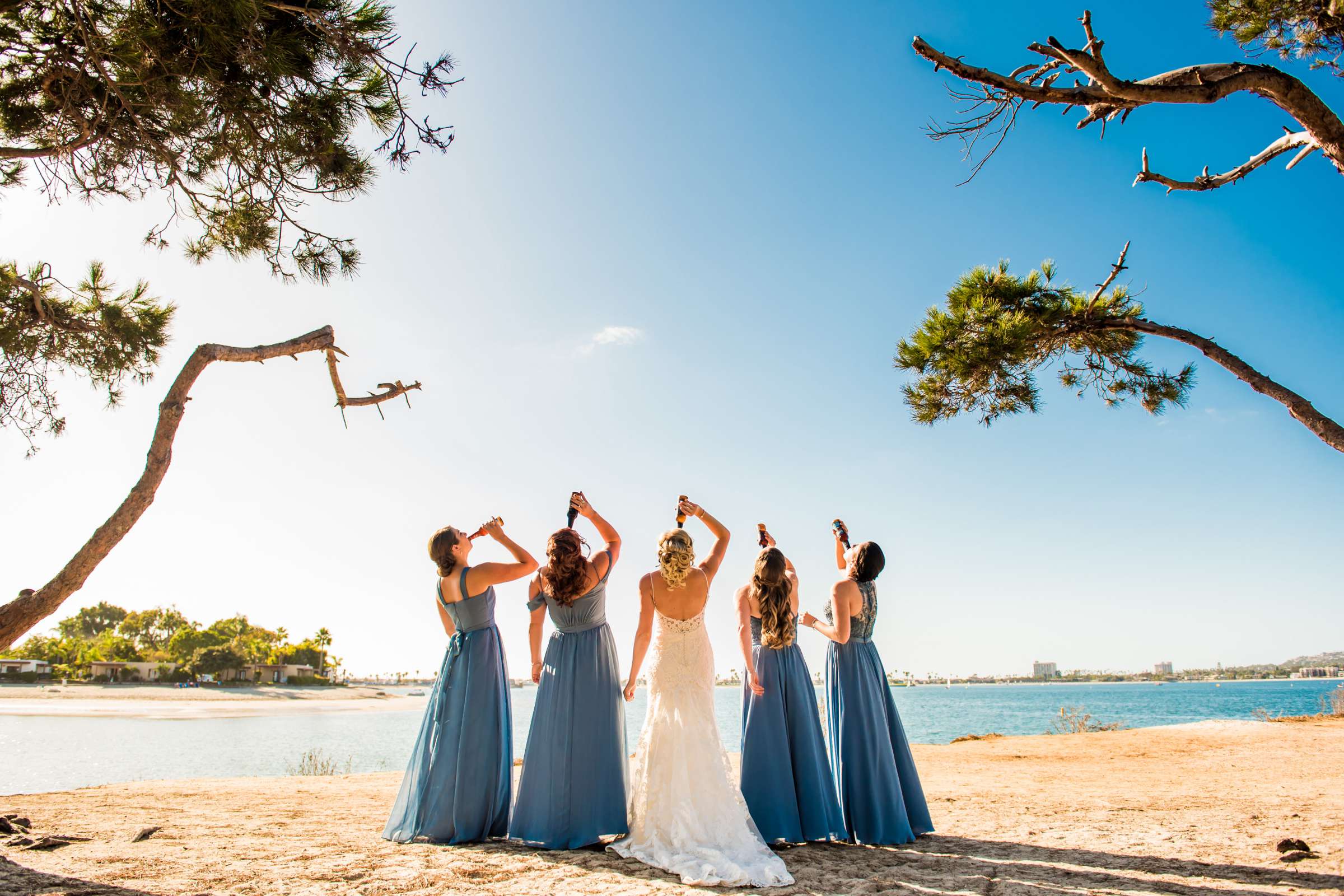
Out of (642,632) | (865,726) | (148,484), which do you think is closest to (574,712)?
(642,632)

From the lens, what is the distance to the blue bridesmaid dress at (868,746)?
5000 millimetres

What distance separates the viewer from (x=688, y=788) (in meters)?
4.44

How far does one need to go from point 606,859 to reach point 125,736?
2672 centimetres

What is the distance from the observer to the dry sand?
3.52 meters

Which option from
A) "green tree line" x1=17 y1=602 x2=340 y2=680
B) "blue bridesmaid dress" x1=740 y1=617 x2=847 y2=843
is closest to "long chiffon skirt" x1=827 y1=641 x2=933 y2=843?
"blue bridesmaid dress" x1=740 y1=617 x2=847 y2=843

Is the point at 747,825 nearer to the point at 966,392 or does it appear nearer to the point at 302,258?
the point at 966,392

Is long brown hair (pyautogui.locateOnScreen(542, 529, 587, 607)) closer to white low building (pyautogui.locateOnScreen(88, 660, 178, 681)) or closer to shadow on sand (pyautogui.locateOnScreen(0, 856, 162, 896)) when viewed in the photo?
shadow on sand (pyautogui.locateOnScreen(0, 856, 162, 896))

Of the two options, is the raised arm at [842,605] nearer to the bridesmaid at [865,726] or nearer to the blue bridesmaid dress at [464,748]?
the bridesmaid at [865,726]

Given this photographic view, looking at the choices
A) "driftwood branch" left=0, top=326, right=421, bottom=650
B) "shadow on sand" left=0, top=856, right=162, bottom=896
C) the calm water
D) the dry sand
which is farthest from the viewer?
the calm water

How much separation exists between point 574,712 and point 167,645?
96.3 m

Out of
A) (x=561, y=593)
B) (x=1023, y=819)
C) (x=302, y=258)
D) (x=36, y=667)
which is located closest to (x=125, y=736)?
(x=302, y=258)

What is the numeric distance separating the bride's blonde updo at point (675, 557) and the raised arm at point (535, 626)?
0.93 metres

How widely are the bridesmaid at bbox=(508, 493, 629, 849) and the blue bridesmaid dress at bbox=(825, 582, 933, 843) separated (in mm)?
1654

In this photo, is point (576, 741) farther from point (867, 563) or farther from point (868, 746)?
point (867, 563)
